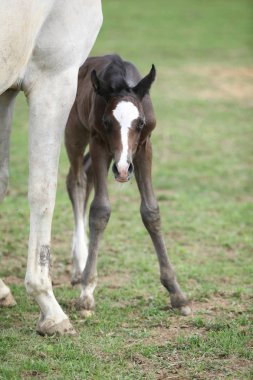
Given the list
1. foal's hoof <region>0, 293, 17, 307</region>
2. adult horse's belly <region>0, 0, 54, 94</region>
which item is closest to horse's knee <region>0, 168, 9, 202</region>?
foal's hoof <region>0, 293, 17, 307</region>

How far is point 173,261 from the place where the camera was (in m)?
7.18

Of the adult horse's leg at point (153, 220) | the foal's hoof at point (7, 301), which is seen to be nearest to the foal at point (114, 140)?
the adult horse's leg at point (153, 220)

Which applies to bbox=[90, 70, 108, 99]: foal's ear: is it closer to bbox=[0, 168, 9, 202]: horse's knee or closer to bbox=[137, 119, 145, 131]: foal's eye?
bbox=[137, 119, 145, 131]: foal's eye

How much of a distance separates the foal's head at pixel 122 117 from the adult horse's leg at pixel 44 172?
33 cm

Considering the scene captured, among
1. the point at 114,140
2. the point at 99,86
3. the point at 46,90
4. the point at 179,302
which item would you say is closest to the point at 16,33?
the point at 46,90

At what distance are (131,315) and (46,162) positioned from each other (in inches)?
52.9

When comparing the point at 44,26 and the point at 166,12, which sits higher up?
the point at 166,12

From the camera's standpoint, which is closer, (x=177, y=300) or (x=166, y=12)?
(x=177, y=300)

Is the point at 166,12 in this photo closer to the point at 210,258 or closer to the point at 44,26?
the point at 210,258

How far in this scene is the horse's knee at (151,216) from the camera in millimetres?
5855

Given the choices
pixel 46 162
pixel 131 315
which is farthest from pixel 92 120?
pixel 131 315

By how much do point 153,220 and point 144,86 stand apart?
39.4 inches

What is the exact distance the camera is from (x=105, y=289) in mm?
6367

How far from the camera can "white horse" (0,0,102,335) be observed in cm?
498
